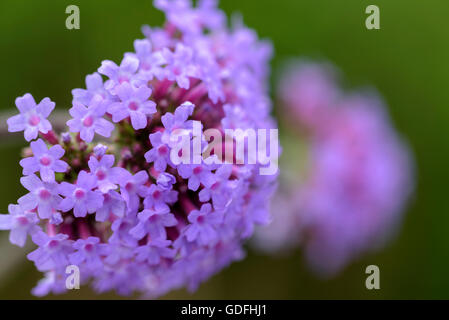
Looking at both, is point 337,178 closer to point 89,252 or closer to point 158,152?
point 158,152

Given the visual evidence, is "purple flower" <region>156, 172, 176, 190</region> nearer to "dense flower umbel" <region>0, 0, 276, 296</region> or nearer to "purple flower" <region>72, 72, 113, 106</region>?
"dense flower umbel" <region>0, 0, 276, 296</region>

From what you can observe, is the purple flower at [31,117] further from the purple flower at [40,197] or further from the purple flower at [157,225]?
the purple flower at [157,225]

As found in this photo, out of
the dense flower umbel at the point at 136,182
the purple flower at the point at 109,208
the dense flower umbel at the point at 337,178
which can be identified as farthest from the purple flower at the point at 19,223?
the dense flower umbel at the point at 337,178

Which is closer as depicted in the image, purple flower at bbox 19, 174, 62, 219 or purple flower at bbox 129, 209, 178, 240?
purple flower at bbox 19, 174, 62, 219

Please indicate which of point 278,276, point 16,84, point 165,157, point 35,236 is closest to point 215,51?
point 165,157

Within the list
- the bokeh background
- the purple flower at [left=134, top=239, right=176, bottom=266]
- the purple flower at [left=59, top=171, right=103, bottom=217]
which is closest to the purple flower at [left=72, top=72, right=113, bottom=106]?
the purple flower at [left=59, top=171, right=103, bottom=217]
